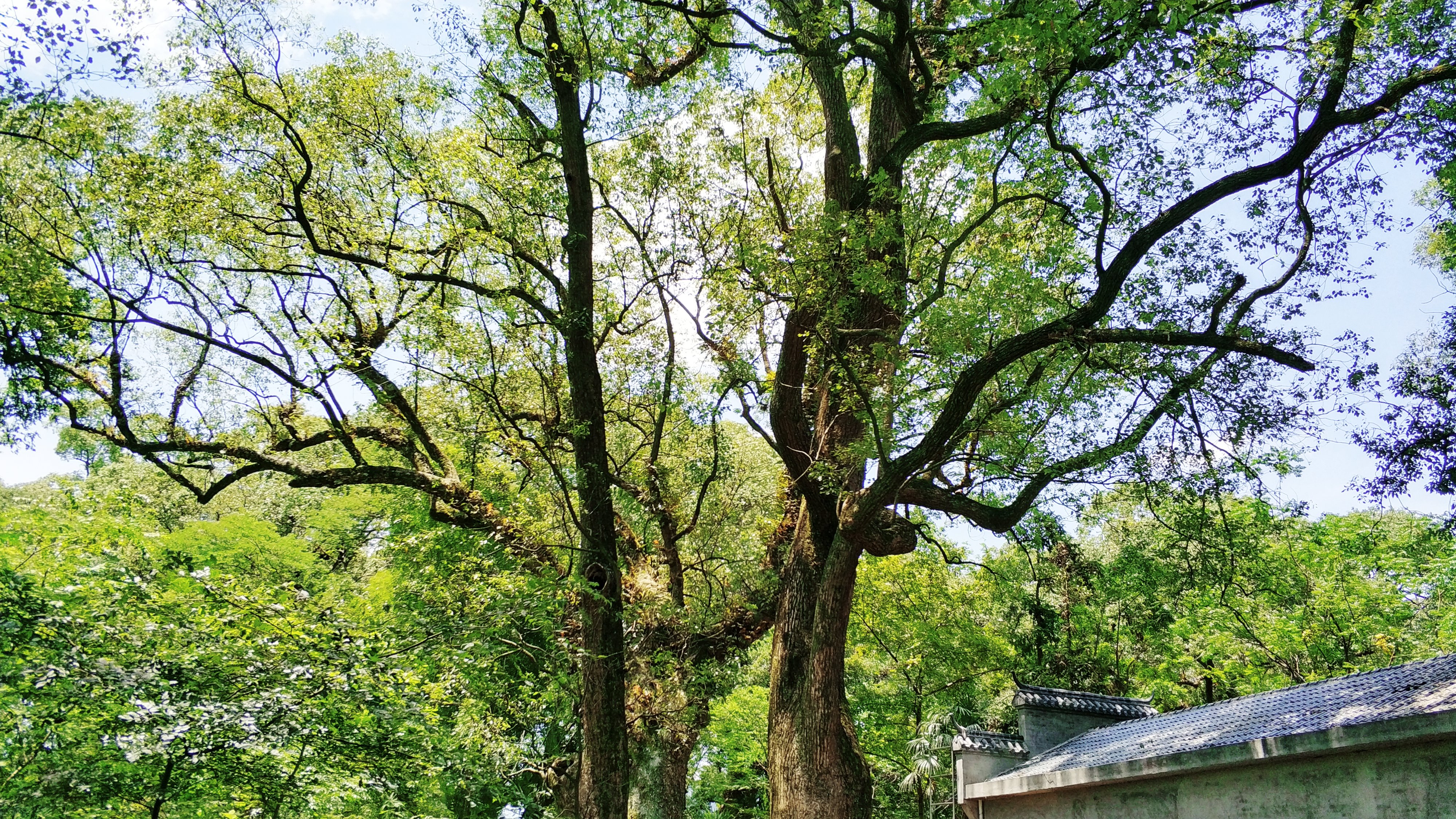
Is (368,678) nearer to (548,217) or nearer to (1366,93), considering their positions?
(548,217)

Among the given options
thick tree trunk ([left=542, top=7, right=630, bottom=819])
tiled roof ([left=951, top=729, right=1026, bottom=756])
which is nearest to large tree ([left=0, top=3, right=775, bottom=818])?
thick tree trunk ([left=542, top=7, right=630, bottom=819])

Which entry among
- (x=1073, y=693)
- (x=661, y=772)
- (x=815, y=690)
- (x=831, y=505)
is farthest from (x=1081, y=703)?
(x=661, y=772)

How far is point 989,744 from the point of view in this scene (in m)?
9.51

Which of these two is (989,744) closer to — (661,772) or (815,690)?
(815,690)

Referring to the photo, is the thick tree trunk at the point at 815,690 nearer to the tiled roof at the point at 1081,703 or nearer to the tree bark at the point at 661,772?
the tree bark at the point at 661,772

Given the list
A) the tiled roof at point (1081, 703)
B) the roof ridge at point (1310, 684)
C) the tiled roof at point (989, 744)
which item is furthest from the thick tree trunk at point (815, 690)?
the roof ridge at point (1310, 684)

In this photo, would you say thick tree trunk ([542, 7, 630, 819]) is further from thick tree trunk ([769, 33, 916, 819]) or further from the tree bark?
the tree bark

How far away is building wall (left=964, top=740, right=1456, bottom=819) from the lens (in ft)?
16.1

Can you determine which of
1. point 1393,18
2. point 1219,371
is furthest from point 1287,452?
point 1393,18

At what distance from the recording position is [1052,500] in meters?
8.48

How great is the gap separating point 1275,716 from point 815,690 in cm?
391

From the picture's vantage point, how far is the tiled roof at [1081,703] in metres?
10.1

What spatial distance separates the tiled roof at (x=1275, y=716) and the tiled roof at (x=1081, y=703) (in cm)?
49

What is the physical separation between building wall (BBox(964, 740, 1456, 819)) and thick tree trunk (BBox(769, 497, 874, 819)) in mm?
Result: 2172
